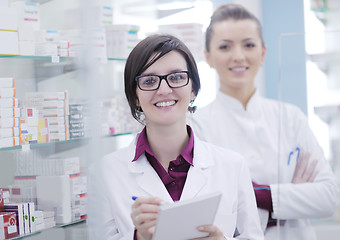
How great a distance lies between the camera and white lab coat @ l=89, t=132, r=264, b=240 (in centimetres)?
172

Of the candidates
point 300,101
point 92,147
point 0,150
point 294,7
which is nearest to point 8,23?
point 0,150

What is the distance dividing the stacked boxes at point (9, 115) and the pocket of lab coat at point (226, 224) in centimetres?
112

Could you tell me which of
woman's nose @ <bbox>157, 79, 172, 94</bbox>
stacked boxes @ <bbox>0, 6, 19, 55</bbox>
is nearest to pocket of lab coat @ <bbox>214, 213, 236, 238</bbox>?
woman's nose @ <bbox>157, 79, 172, 94</bbox>

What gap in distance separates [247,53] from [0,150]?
1354mm

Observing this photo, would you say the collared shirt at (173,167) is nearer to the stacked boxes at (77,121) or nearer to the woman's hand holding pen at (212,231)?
the woman's hand holding pen at (212,231)

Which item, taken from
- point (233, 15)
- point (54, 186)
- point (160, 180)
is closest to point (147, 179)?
point (160, 180)

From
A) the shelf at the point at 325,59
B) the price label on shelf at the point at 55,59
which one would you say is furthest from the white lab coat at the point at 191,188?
the price label on shelf at the point at 55,59

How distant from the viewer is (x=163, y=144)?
179 cm

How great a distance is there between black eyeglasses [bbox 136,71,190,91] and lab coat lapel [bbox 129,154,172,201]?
0.94ft

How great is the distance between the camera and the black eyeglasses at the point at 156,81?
1.69 meters

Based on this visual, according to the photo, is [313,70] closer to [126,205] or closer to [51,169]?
[126,205]

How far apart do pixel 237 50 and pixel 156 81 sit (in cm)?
91

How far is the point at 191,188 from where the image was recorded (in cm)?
172

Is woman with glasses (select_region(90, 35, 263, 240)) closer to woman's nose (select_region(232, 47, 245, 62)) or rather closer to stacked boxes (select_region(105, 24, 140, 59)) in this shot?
woman's nose (select_region(232, 47, 245, 62))
